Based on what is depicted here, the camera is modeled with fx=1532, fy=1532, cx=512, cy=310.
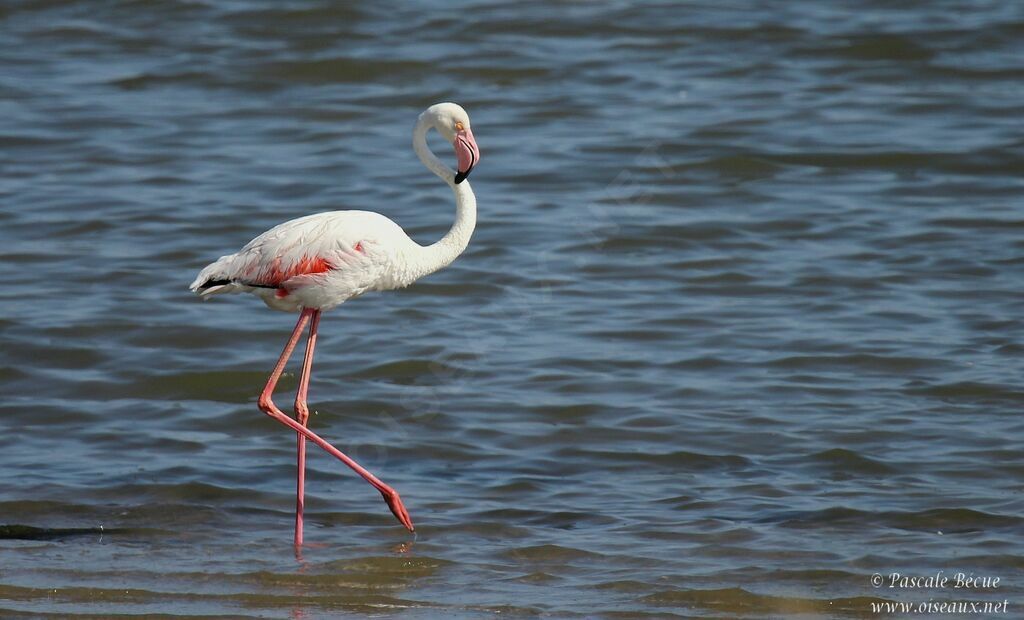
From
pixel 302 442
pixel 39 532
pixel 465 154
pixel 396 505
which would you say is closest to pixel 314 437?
pixel 302 442

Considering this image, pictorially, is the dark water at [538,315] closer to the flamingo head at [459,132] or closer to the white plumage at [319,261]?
the white plumage at [319,261]

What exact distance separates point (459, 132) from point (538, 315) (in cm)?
388

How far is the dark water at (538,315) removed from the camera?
776 centimetres

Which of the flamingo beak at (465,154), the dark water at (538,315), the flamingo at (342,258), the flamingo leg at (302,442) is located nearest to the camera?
the dark water at (538,315)

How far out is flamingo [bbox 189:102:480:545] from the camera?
26.6 feet

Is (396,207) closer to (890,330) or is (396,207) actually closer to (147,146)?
(147,146)

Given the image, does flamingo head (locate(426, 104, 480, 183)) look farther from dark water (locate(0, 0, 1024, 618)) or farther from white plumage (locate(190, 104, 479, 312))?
dark water (locate(0, 0, 1024, 618))

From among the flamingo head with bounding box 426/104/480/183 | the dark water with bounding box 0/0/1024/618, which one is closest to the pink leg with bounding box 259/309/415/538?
the dark water with bounding box 0/0/1024/618

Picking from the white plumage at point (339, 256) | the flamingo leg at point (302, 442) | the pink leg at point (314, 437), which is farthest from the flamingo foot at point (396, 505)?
the white plumage at point (339, 256)

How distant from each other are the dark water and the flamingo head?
1911 mm

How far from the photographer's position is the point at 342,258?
319 inches

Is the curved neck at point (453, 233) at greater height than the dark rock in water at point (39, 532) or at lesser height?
greater

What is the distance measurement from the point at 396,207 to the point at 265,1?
7389 millimetres

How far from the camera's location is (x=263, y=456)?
952cm
